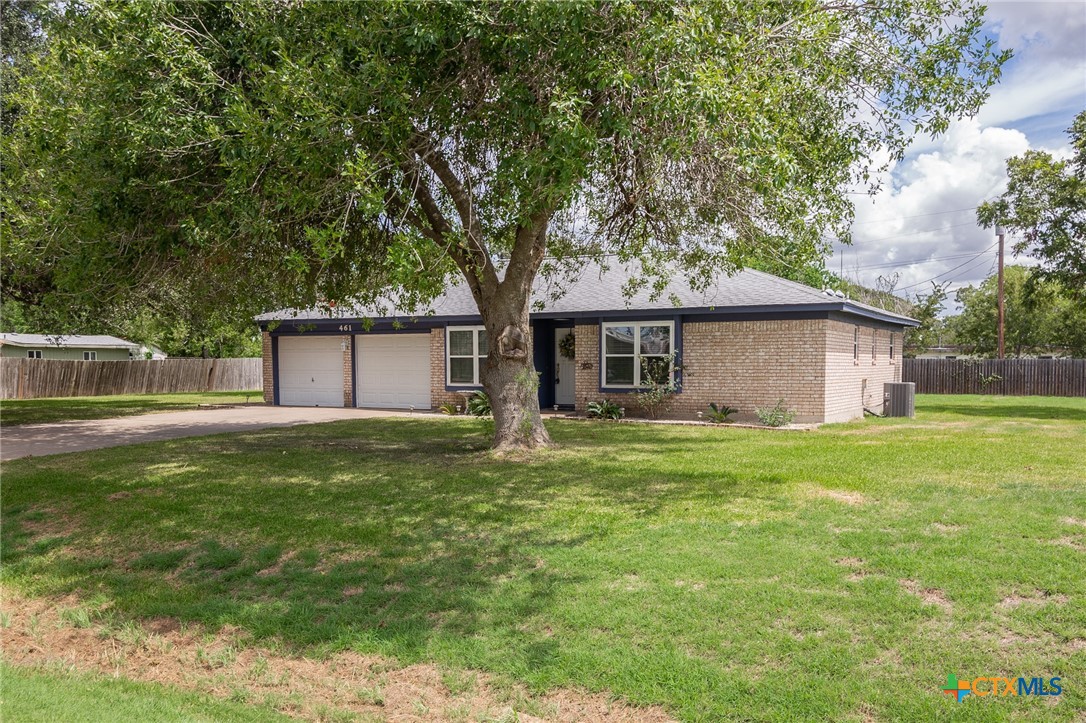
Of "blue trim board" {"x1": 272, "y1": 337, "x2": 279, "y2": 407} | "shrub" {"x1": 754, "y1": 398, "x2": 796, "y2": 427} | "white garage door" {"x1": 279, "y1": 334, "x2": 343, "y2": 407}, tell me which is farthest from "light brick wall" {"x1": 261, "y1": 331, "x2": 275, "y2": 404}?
"shrub" {"x1": 754, "y1": 398, "x2": 796, "y2": 427}

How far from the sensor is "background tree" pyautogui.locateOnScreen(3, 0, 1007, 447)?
6852 millimetres

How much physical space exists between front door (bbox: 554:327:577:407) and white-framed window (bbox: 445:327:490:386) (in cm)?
196

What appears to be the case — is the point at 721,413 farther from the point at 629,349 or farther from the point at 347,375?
the point at 347,375

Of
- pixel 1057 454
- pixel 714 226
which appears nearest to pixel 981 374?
pixel 1057 454

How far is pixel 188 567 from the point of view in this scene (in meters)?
6.39

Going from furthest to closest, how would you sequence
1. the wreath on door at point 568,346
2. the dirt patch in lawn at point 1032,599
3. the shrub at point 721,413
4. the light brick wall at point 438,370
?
the light brick wall at point 438,370 → the wreath on door at point 568,346 → the shrub at point 721,413 → the dirt patch in lawn at point 1032,599

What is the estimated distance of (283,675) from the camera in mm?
4660

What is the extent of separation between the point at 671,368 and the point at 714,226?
6.25 meters

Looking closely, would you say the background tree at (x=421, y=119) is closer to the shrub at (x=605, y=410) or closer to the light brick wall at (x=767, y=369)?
the light brick wall at (x=767, y=369)

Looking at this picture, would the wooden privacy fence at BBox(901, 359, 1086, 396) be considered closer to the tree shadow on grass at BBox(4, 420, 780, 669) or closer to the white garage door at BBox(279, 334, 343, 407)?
the white garage door at BBox(279, 334, 343, 407)

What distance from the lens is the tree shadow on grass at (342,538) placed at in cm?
525

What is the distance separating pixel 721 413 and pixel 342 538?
11128 mm

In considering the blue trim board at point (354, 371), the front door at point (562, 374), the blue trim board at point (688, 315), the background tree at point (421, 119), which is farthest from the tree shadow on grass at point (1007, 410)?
the blue trim board at point (354, 371)

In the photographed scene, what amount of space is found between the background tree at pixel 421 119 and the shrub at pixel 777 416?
5.81m
